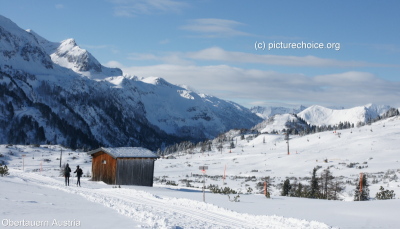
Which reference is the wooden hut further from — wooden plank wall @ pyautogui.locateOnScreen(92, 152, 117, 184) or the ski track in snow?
the ski track in snow

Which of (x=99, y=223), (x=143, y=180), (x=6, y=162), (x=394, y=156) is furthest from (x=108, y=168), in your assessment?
(x=394, y=156)

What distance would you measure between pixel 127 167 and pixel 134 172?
727mm

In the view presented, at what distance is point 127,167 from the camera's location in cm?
3425

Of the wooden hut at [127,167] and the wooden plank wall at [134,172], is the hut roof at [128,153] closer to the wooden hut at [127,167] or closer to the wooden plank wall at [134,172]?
the wooden hut at [127,167]

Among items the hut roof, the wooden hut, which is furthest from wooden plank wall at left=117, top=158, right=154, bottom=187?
the hut roof

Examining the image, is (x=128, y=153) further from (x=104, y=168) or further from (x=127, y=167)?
(x=104, y=168)

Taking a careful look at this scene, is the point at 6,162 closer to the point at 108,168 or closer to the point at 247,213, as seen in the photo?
the point at 108,168

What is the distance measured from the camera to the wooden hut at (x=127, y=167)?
34000mm

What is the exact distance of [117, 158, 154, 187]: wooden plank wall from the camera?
3400 cm

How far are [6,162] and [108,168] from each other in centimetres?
3752

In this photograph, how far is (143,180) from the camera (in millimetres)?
34312

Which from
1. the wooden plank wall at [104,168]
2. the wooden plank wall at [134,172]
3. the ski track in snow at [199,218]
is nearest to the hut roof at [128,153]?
the wooden plank wall at [134,172]

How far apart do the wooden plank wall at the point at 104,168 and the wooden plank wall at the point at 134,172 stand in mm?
581

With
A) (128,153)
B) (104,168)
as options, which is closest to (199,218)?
(128,153)
